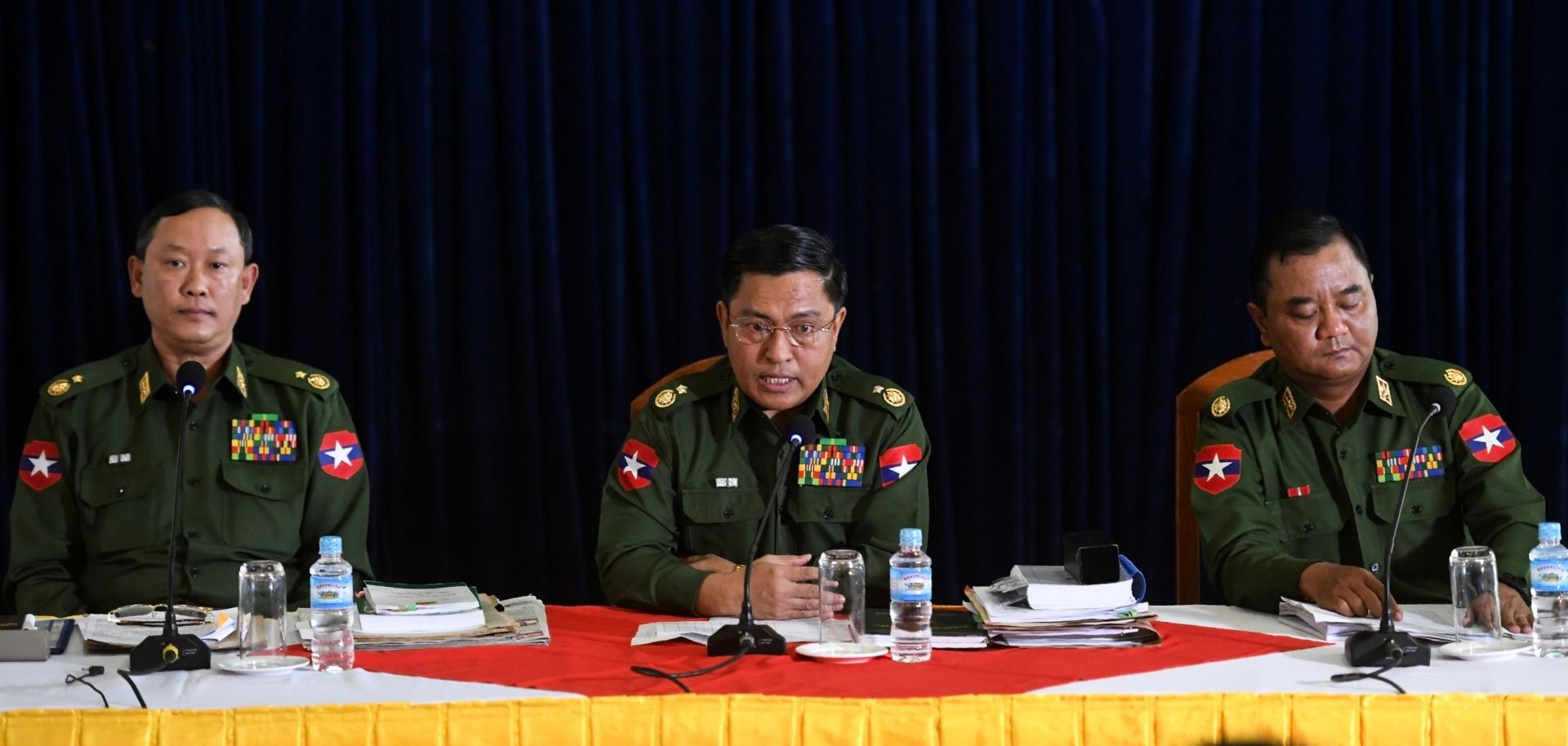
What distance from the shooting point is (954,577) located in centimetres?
377

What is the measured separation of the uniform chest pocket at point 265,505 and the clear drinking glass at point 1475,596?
2.03 m

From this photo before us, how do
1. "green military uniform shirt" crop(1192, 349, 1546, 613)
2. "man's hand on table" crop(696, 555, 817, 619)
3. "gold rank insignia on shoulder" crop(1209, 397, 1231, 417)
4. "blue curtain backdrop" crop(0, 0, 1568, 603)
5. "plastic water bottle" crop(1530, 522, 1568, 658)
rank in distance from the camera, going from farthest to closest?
"blue curtain backdrop" crop(0, 0, 1568, 603)
"gold rank insignia on shoulder" crop(1209, 397, 1231, 417)
"green military uniform shirt" crop(1192, 349, 1546, 613)
"man's hand on table" crop(696, 555, 817, 619)
"plastic water bottle" crop(1530, 522, 1568, 658)

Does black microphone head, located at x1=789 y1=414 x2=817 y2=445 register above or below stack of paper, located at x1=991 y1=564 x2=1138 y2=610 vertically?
above

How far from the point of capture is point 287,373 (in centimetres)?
311

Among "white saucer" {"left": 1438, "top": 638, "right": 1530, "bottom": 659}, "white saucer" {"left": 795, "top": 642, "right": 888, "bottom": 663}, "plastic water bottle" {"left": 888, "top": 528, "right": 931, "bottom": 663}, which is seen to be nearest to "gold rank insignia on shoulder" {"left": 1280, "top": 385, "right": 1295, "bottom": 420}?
"white saucer" {"left": 1438, "top": 638, "right": 1530, "bottom": 659}

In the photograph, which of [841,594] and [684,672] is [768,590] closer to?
[841,594]

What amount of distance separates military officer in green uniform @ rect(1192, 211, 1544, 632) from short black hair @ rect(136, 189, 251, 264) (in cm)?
190

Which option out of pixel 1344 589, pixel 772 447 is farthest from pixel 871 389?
pixel 1344 589

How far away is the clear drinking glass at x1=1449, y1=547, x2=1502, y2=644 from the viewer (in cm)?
223

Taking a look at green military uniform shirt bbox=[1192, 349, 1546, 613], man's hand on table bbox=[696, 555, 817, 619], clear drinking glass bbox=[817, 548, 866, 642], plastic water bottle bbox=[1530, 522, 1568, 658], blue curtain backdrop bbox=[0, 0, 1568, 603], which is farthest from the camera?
blue curtain backdrop bbox=[0, 0, 1568, 603]

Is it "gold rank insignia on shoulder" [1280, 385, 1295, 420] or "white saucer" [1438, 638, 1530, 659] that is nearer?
"white saucer" [1438, 638, 1530, 659]

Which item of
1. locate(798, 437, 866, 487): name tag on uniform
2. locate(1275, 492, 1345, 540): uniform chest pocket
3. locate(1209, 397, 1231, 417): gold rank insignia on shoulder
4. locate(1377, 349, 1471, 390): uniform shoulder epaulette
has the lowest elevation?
locate(1275, 492, 1345, 540): uniform chest pocket

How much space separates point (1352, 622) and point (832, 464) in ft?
3.17

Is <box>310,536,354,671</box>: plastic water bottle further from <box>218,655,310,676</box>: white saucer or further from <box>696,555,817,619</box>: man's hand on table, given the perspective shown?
<box>696,555,817,619</box>: man's hand on table
